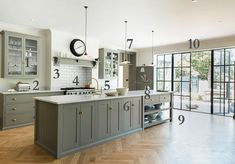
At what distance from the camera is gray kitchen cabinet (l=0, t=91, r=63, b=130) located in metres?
4.38

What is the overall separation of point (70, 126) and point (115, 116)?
1.04 metres

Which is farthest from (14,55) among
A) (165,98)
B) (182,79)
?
(182,79)

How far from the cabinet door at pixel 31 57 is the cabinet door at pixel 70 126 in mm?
2685

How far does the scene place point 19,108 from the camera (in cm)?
460

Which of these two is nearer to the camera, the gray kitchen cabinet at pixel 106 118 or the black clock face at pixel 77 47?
the gray kitchen cabinet at pixel 106 118

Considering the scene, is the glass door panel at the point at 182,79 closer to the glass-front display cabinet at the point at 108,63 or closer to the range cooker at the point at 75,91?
the glass-front display cabinet at the point at 108,63

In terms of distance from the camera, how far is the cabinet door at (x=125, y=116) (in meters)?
3.94

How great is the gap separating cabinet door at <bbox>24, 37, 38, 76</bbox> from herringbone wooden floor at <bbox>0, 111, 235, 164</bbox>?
1.53 metres

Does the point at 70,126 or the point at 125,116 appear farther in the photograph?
the point at 125,116

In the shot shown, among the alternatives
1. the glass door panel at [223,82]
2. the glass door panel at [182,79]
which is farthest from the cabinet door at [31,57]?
the glass door panel at [223,82]

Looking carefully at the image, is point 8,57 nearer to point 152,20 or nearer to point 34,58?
point 34,58

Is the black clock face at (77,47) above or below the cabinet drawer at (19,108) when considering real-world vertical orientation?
above

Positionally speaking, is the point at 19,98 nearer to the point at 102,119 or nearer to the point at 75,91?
the point at 75,91

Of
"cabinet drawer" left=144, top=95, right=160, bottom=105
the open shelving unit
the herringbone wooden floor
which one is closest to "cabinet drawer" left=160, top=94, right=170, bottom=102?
the open shelving unit
